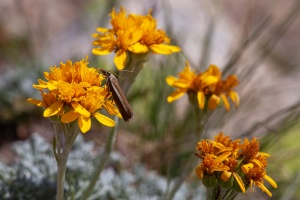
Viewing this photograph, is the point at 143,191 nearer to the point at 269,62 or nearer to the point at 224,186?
the point at 224,186

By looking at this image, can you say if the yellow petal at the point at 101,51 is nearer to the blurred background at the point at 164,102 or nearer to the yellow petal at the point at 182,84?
the yellow petal at the point at 182,84

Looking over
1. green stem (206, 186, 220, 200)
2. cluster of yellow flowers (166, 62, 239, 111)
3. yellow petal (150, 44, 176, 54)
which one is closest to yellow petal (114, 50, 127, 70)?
yellow petal (150, 44, 176, 54)

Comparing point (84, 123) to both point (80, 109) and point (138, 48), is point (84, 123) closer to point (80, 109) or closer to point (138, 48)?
point (80, 109)

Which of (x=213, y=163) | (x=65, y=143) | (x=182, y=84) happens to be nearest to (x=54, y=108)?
(x=65, y=143)

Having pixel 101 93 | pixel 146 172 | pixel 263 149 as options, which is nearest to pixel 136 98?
pixel 146 172

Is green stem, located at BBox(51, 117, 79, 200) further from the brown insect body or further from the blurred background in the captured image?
the blurred background

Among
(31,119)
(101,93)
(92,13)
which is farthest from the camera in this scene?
(92,13)
